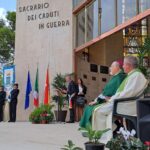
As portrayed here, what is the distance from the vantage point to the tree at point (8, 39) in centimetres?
3553

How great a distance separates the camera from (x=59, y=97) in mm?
15031

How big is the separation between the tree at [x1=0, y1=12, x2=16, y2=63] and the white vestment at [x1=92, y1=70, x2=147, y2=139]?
1194 inches

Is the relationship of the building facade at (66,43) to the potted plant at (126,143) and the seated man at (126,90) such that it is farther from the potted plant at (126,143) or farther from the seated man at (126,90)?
the potted plant at (126,143)

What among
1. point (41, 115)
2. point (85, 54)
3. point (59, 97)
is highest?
point (85, 54)

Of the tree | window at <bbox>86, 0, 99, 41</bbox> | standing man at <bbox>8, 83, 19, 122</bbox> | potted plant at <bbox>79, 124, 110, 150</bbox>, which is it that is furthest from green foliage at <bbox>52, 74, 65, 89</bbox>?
the tree

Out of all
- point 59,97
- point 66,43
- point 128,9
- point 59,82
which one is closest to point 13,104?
point 59,97

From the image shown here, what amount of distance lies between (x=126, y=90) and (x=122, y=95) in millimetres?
79

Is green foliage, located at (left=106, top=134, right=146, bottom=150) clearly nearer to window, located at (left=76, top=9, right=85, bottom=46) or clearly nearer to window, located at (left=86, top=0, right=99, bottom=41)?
window, located at (left=86, top=0, right=99, bottom=41)

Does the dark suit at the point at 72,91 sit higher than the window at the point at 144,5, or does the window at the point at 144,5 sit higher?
the window at the point at 144,5

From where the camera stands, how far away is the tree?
1399 inches

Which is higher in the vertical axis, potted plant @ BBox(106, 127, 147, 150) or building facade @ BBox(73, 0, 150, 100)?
building facade @ BBox(73, 0, 150, 100)

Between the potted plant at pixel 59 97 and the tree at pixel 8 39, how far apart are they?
20.8 m

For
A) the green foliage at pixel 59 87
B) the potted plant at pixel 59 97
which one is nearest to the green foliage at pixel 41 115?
the potted plant at pixel 59 97

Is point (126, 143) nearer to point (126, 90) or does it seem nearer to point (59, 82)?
point (126, 90)
